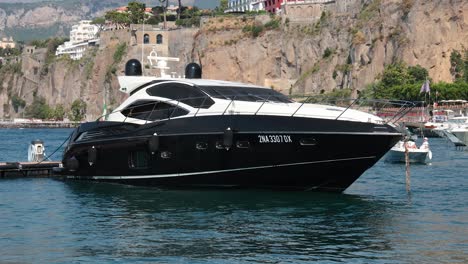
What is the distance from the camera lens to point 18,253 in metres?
21.5

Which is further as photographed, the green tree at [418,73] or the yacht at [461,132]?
the green tree at [418,73]

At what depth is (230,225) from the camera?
2500 cm

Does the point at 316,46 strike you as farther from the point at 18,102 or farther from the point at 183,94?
the point at 183,94

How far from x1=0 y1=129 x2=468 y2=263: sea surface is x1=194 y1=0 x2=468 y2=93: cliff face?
7820 cm

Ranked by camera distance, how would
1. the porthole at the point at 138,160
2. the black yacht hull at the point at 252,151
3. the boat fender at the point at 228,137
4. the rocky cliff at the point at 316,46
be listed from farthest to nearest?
1. the rocky cliff at the point at 316,46
2. the porthole at the point at 138,160
3. the boat fender at the point at 228,137
4. the black yacht hull at the point at 252,151

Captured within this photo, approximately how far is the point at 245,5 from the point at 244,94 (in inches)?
5697

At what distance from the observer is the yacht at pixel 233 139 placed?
2930 cm

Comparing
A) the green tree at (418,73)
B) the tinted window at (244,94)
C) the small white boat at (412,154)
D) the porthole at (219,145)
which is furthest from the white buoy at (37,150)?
the green tree at (418,73)

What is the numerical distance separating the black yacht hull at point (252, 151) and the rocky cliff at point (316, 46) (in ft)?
275

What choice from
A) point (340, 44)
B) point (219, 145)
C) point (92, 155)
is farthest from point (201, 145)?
point (340, 44)

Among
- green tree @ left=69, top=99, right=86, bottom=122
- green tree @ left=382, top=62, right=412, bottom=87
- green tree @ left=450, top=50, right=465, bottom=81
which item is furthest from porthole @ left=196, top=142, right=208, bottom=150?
green tree @ left=69, top=99, right=86, bottom=122

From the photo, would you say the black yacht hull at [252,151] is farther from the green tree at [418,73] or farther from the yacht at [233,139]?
the green tree at [418,73]

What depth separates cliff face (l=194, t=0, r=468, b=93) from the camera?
111188 millimetres

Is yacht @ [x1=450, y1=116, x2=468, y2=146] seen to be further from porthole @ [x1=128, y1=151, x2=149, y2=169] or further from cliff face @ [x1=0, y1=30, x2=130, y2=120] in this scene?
cliff face @ [x1=0, y1=30, x2=130, y2=120]
